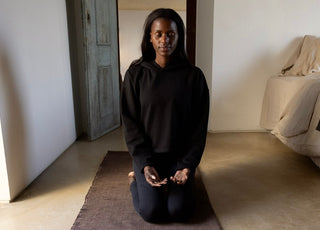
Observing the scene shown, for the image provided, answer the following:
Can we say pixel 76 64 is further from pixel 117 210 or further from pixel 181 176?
pixel 181 176

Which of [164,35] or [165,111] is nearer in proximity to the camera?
[164,35]

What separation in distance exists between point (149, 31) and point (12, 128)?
904 mm

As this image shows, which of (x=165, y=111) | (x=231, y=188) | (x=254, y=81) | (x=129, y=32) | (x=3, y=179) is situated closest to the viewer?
(x=165, y=111)

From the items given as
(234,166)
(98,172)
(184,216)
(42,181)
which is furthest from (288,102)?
(42,181)

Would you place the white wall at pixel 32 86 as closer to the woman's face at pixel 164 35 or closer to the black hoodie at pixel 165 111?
the black hoodie at pixel 165 111

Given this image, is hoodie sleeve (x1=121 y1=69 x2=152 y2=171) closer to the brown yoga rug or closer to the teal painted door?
the brown yoga rug

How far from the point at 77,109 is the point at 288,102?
6.05ft

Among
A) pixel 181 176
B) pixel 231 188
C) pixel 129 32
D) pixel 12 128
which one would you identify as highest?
pixel 129 32

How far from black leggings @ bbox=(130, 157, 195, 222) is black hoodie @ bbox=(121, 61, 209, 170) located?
0.09 meters

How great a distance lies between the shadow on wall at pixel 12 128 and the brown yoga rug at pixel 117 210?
411 millimetres

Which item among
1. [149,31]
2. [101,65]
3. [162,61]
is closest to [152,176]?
[162,61]

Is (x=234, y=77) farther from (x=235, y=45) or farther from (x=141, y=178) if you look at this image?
(x=141, y=178)

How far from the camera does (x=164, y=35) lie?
1170 millimetres

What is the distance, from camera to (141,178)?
4.28 feet
